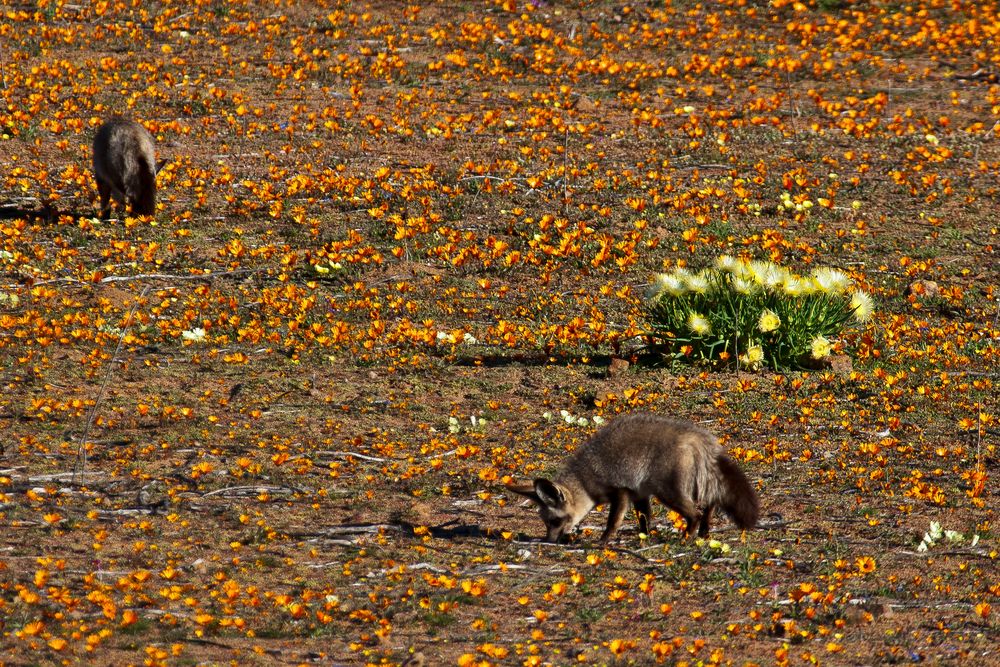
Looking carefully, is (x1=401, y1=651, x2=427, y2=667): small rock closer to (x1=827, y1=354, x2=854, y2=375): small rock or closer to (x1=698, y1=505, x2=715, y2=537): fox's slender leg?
(x1=698, y1=505, x2=715, y2=537): fox's slender leg

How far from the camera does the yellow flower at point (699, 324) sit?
11.0 metres

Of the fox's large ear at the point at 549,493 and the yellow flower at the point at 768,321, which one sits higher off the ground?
the yellow flower at the point at 768,321

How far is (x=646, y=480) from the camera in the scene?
7.47 metres

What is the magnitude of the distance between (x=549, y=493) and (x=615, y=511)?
1.72ft

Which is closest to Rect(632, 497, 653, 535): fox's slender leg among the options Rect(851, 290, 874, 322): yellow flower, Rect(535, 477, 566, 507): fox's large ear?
Rect(535, 477, 566, 507): fox's large ear

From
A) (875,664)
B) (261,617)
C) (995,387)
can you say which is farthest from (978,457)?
(261,617)

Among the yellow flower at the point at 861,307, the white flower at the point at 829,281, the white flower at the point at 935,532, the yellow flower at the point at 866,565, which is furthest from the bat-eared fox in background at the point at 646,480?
the yellow flower at the point at 861,307

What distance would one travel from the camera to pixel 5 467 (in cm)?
838

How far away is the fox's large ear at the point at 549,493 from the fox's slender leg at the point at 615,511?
13.7 inches

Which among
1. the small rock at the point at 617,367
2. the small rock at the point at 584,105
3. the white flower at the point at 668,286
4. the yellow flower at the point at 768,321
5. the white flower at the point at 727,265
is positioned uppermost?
the small rock at the point at 584,105

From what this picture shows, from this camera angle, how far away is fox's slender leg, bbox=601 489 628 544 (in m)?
7.60

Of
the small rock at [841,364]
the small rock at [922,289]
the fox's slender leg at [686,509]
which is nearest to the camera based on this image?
the fox's slender leg at [686,509]

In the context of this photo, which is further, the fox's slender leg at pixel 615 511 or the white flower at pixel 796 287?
the white flower at pixel 796 287

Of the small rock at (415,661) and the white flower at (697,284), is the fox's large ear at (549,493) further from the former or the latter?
the white flower at (697,284)
